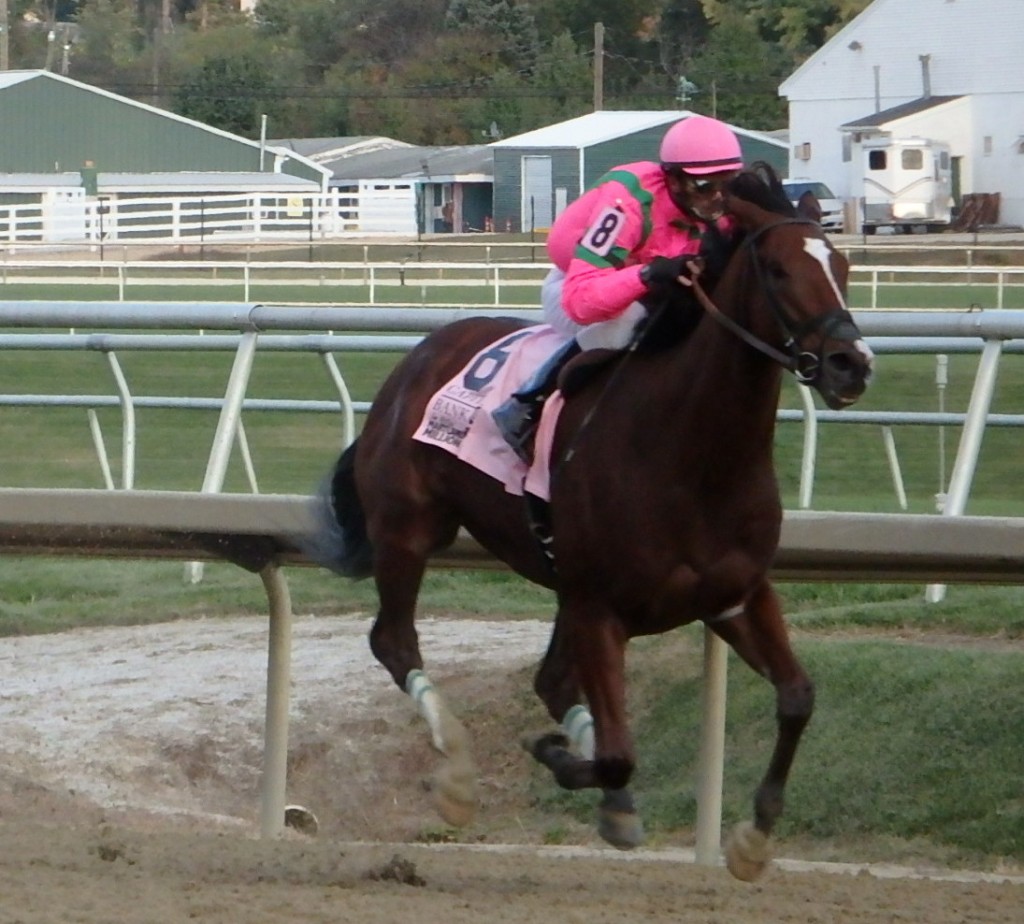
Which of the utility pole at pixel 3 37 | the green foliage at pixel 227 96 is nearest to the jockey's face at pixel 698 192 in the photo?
the utility pole at pixel 3 37

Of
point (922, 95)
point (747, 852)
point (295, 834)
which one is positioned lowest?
point (295, 834)

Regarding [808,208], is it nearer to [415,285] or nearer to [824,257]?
[824,257]

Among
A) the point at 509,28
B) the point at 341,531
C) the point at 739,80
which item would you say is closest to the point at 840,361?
the point at 341,531

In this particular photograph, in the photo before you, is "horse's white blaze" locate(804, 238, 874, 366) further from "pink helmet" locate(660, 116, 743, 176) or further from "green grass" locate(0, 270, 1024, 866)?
"green grass" locate(0, 270, 1024, 866)

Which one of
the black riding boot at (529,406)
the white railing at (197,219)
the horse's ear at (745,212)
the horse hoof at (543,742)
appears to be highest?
the white railing at (197,219)

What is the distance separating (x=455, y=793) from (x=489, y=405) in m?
0.85

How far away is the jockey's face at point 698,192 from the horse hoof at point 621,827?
1.24 meters

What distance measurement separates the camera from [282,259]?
33500mm

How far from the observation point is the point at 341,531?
15.8ft

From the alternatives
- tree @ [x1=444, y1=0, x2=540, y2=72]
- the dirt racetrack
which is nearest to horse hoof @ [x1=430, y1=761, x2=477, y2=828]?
the dirt racetrack

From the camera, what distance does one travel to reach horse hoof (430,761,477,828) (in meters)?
4.15

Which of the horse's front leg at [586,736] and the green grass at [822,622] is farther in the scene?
the green grass at [822,622]

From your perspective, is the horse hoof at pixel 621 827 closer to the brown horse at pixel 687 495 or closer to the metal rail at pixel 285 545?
the brown horse at pixel 687 495

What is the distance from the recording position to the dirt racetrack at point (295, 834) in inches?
153
